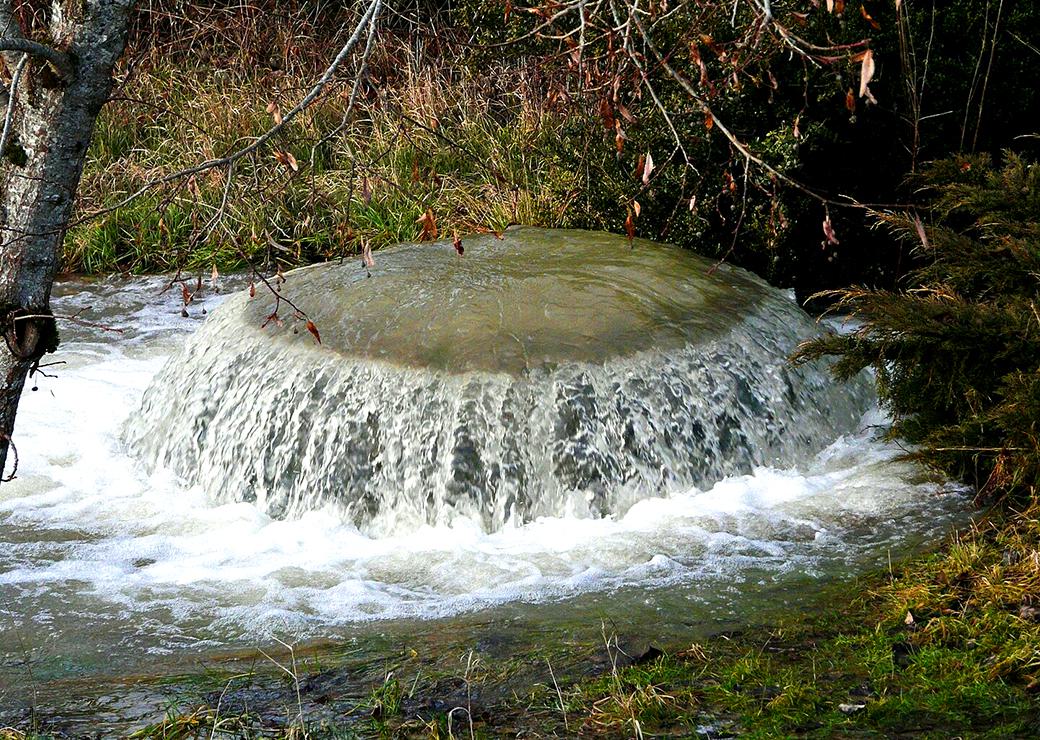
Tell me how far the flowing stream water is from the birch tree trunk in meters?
1.28

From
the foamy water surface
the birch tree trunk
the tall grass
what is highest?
the birch tree trunk

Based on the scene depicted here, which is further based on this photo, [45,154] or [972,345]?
[972,345]

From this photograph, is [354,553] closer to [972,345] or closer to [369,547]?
[369,547]

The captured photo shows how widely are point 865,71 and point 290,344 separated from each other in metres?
4.32

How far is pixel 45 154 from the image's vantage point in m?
4.02

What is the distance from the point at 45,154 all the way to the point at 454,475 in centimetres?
288

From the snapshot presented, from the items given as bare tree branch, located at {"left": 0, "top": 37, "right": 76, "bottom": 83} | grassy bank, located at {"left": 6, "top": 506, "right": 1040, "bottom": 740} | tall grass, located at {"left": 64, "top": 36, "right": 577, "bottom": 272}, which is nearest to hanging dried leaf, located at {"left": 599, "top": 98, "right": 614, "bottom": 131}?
bare tree branch, located at {"left": 0, "top": 37, "right": 76, "bottom": 83}

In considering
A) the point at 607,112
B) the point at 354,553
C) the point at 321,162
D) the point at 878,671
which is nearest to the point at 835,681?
the point at 878,671

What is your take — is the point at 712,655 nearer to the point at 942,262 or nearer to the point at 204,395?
the point at 942,262

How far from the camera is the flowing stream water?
5188mm

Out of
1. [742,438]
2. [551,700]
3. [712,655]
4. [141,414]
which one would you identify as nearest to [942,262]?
[742,438]

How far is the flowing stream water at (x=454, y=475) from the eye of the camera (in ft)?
17.0

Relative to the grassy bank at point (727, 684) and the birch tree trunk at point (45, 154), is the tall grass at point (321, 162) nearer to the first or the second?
the grassy bank at point (727, 684)

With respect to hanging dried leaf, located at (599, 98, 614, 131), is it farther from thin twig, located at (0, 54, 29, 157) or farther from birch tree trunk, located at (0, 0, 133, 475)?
thin twig, located at (0, 54, 29, 157)
